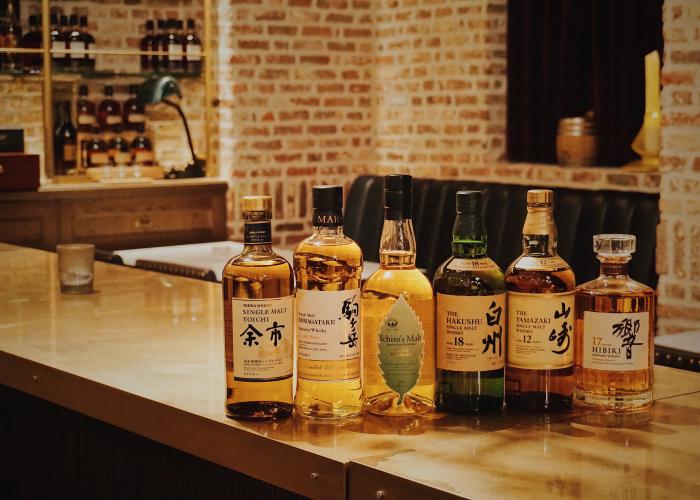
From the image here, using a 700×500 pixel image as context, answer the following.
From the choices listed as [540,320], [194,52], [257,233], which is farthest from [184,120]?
[540,320]

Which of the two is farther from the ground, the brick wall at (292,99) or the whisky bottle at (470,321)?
the brick wall at (292,99)

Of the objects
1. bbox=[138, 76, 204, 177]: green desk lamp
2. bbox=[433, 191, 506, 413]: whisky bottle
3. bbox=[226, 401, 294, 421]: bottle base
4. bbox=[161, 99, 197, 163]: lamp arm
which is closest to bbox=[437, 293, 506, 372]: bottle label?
bbox=[433, 191, 506, 413]: whisky bottle

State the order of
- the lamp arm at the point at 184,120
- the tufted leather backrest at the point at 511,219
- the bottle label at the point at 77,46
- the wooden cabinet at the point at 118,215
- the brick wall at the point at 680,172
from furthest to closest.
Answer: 1. the lamp arm at the point at 184,120
2. the bottle label at the point at 77,46
3. the wooden cabinet at the point at 118,215
4. the tufted leather backrest at the point at 511,219
5. the brick wall at the point at 680,172

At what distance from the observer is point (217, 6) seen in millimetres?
5484

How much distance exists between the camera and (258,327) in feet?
4.36

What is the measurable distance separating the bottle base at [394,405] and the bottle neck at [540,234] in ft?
0.75

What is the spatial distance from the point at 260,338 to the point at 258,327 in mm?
13

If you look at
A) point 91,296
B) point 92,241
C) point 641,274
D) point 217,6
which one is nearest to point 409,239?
point 91,296

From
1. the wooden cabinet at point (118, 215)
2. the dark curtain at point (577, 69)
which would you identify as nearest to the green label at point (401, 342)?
the dark curtain at point (577, 69)

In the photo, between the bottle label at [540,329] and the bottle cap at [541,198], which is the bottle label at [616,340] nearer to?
the bottle label at [540,329]

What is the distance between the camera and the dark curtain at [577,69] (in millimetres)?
4727

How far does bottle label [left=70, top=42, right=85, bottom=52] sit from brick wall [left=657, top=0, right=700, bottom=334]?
9.00 feet

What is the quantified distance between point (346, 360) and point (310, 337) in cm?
5

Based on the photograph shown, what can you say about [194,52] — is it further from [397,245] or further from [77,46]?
[397,245]
